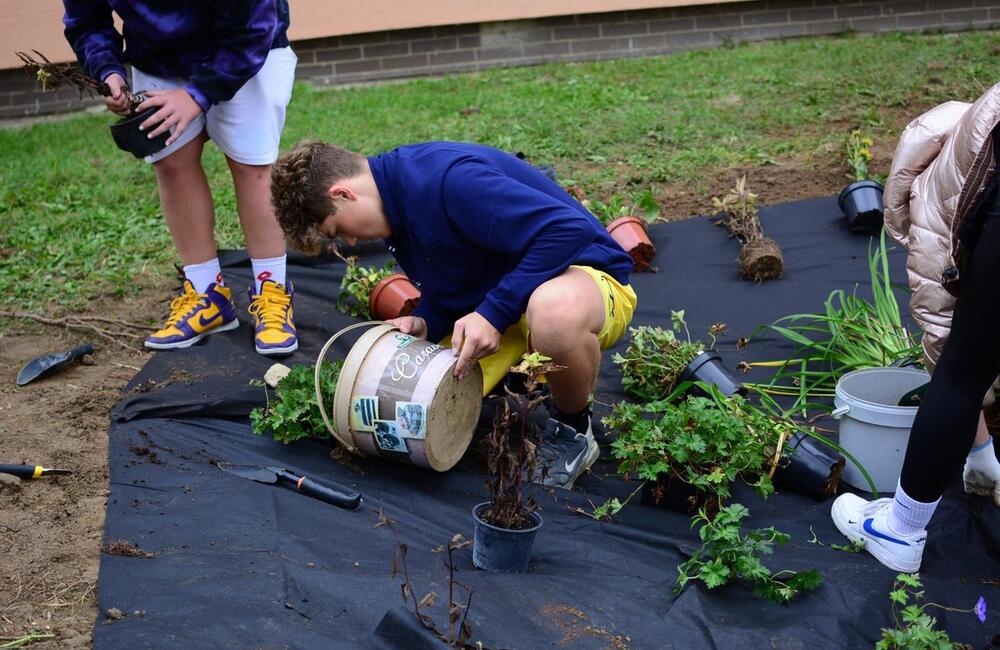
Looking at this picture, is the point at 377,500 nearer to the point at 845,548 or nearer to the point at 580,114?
the point at 845,548

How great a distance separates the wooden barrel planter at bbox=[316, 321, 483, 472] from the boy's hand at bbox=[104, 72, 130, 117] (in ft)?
4.27

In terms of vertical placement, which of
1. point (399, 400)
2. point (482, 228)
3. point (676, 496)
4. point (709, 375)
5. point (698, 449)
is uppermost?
point (482, 228)

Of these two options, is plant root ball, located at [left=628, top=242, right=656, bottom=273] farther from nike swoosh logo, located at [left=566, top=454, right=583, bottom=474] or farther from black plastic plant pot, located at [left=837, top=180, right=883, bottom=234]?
nike swoosh logo, located at [left=566, top=454, right=583, bottom=474]

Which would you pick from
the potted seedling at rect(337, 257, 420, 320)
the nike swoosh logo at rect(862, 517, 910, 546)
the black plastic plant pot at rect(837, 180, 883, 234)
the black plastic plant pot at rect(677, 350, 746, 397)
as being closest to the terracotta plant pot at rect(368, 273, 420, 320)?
the potted seedling at rect(337, 257, 420, 320)

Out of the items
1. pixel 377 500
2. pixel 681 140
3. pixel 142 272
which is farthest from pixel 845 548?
pixel 681 140

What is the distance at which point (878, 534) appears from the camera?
2.65 meters

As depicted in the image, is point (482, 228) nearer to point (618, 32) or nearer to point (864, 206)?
point (864, 206)

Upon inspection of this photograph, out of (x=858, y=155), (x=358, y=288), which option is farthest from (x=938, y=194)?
(x=858, y=155)

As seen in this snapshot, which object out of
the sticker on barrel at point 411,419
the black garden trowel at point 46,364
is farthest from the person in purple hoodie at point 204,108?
the sticker on barrel at point 411,419

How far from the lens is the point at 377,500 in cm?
297

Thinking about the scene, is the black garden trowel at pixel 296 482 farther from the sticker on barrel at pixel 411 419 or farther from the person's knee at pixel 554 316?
the person's knee at pixel 554 316

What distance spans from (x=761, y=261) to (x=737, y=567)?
2.15m

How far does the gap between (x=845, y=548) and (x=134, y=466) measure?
2043 millimetres

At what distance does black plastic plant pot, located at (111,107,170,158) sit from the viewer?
11.5 ft
